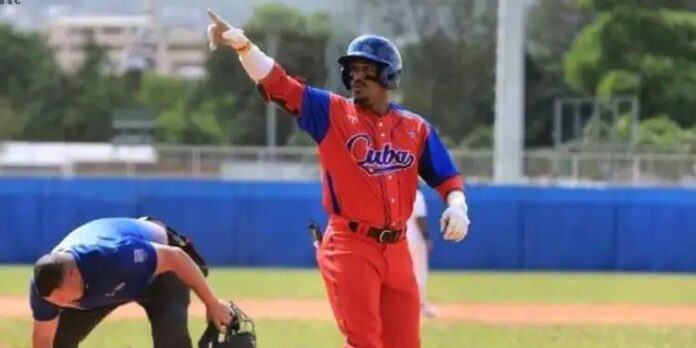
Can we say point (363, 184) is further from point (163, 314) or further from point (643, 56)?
point (643, 56)

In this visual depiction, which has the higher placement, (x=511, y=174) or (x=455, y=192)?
(x=455, y=192)

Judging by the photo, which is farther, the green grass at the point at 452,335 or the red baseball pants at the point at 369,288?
the green grass at the point at 452,335

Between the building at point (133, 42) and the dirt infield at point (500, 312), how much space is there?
39.5 m

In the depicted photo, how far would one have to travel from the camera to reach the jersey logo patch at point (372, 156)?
6.47 metres

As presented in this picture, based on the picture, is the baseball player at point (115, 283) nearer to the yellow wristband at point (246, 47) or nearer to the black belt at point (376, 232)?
the black belt at point (376, 232)

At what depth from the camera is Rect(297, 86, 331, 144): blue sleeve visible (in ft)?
21.4

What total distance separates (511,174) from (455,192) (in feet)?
81.6

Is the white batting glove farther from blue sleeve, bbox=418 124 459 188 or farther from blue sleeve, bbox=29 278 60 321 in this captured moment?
blue sleeve, bbox=29 278 60 321

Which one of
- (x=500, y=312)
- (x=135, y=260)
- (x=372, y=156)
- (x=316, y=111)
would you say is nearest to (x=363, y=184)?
(x=372, y=156)

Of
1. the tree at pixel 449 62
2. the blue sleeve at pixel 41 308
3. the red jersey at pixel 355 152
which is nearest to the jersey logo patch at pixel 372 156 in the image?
the red jersey at pixel 355 152

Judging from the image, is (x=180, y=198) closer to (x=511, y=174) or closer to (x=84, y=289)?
(x=511, y=174)

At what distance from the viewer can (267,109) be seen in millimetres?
52750

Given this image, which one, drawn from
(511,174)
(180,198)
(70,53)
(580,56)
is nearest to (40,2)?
(70,53)

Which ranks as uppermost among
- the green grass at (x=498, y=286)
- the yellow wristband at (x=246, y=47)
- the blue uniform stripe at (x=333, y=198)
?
the yellow wristband at (x=246, y=47)
